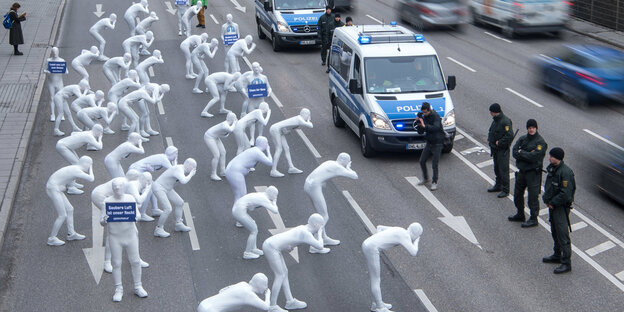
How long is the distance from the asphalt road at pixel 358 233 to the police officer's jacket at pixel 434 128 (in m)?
1.03

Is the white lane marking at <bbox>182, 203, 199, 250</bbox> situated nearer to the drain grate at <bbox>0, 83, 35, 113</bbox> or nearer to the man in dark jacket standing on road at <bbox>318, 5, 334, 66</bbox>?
the drain grate at <bbox>0, 83, 35, 113</bbox>

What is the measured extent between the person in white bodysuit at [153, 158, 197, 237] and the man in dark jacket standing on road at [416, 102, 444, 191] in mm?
4985

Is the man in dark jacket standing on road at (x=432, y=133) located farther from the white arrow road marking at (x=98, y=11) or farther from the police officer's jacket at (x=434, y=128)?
the white arrow road marking at (x=98, y=11)

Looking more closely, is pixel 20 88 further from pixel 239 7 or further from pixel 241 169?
pixel 239 7

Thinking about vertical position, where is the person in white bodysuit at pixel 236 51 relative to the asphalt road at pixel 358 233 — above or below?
above

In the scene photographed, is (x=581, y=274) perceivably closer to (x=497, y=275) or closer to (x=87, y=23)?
(x=497, y=275)

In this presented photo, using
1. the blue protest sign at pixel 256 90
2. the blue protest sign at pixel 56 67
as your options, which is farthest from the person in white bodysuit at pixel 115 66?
the blue protest sign at pixel 256 90

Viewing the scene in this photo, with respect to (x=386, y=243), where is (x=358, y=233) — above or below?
below

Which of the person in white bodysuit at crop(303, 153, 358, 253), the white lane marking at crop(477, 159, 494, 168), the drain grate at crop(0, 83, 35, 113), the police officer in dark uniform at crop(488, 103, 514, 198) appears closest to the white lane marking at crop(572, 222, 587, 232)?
the police officer in dark uniform at crop(488, 103, 514, 198)

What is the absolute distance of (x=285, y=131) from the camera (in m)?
17.4

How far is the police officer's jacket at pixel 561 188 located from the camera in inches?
504

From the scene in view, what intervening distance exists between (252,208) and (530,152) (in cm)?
490

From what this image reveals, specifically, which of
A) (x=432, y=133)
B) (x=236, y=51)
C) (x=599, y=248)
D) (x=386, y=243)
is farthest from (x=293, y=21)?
(x=386, y=243)

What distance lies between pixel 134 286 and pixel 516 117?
12357 mm
